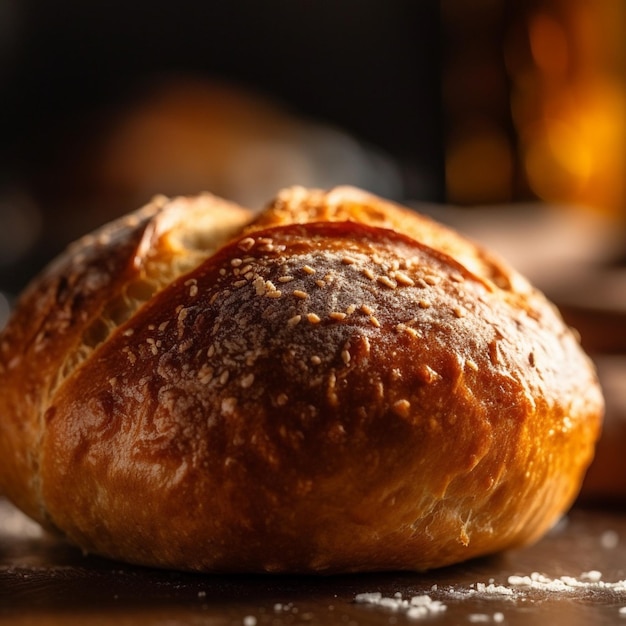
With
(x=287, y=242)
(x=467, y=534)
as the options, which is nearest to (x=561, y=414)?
(x=467, y=534)

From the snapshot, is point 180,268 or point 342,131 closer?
point 180,268

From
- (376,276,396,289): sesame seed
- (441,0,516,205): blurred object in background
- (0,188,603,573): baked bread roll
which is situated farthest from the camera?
(441,0,516,205): blurred object in background

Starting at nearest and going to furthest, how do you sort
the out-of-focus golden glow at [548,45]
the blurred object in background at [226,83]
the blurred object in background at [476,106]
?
the out-of-focus golden glow at [548,45] → the blurred object in background at [476,106] → the blurred object in background at [226,83]

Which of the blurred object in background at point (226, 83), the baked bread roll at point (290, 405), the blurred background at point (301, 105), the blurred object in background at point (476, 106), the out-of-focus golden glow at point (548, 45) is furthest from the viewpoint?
the blurred object in background at point (226, 83)

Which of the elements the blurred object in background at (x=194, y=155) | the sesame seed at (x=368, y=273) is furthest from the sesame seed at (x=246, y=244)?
the blurred object in background at (x=194, y=155)

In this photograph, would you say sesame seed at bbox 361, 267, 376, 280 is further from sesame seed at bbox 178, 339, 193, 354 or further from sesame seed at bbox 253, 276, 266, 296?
sesame seed at bbox 178, 339, 193, 354

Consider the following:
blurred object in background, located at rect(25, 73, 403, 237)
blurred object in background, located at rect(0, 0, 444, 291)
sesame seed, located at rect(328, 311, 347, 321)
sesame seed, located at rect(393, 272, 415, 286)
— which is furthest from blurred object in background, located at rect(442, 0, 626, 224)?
sesame seed, located at rect(328, 311, 347, 321)

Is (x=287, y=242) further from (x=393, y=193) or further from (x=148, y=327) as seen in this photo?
(x=393, y=193)

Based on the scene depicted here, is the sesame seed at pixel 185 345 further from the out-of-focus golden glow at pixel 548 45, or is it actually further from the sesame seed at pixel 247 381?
the out-of-focus golden glow at pixel 548 45
